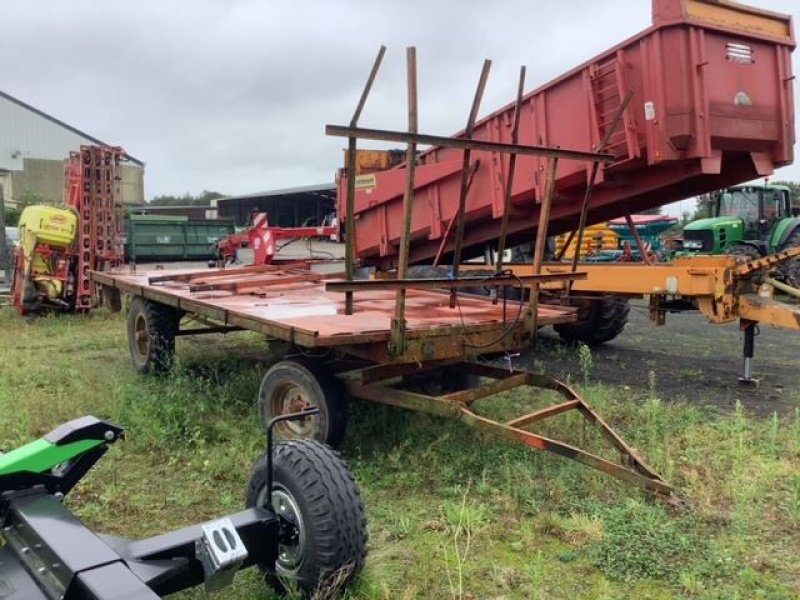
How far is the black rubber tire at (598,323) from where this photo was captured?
27.3 feet

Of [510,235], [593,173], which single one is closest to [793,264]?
[510,235]

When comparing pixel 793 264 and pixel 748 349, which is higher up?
pixel 793 264

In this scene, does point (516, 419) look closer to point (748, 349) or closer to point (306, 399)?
point (306, 399)

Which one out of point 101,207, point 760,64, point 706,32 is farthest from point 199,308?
point 101,207

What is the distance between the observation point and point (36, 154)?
46.6m

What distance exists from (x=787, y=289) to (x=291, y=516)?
17.1ft

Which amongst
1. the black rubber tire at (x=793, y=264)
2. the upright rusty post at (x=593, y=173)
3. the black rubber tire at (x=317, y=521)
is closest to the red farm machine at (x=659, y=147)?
the upright rusty post at (x=593, y=173)

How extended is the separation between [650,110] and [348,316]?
123 inches

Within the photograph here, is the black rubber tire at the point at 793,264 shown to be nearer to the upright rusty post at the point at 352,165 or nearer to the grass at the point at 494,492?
the grass at the point at 494,492

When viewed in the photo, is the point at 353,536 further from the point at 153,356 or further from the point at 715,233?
the point at 715,233

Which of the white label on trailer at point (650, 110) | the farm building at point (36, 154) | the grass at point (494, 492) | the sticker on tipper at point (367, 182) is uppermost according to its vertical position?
the farm building at point (36, 154)

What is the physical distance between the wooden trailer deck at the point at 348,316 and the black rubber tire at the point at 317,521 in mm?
1133

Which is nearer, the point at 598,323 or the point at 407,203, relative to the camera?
the point at 407,203

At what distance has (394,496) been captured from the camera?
13.3 ft
